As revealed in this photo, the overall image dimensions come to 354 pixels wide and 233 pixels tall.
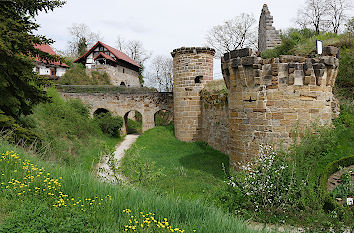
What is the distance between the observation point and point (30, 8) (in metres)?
8.00

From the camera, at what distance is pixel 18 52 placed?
289 inches

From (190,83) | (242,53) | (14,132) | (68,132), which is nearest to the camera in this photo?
(14,132)

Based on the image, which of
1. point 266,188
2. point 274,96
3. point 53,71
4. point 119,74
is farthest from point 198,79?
point 53,71

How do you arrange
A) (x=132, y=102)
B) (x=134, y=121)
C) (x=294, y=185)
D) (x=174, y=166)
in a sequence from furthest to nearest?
1. (x=134, y=121)
2. (x=132, y=102)
3. (x=174, y=166)
4. (x=294, y=185)

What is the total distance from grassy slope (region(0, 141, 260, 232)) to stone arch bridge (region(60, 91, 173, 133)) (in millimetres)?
17088

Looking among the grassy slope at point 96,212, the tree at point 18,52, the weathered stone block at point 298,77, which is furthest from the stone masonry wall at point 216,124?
the grassy slope at point 96,212

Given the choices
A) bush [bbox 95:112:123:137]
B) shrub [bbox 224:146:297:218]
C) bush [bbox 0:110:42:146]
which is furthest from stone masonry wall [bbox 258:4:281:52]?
bush [bbox 0:110:42:146]

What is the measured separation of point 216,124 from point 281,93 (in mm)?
6951

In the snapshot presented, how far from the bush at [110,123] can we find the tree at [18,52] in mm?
11297

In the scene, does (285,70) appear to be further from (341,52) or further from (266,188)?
(341,52)

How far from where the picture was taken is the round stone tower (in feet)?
53.3

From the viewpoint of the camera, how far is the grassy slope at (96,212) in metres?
2.97

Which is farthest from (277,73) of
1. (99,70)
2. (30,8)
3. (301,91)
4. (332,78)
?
(99,70)

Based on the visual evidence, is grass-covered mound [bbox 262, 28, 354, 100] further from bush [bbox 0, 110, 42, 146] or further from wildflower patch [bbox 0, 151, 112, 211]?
bush [bbox 0, 110, 42, 146]
